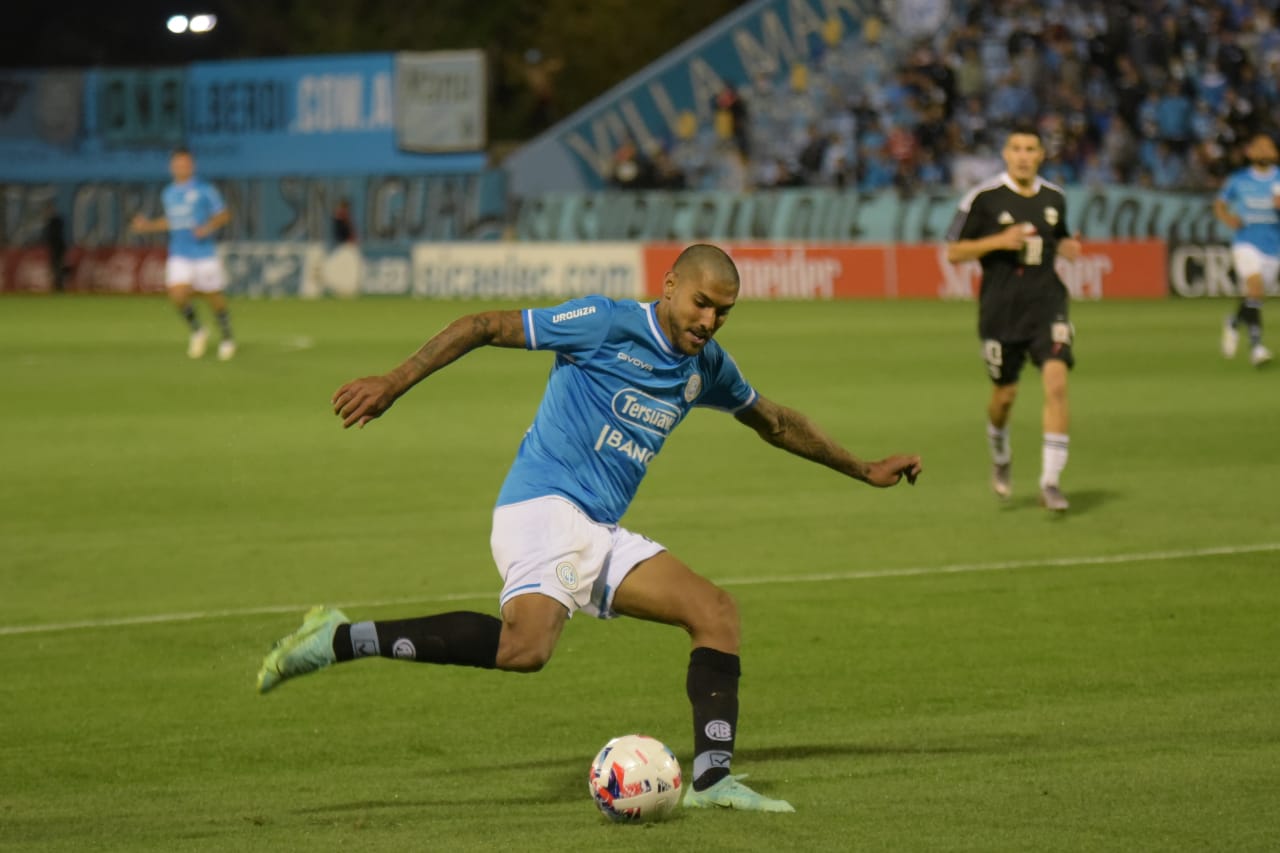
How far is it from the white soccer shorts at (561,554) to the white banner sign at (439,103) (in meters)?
38.5

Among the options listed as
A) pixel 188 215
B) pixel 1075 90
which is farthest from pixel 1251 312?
pixel 1075 90

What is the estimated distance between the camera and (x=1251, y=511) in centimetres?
1249

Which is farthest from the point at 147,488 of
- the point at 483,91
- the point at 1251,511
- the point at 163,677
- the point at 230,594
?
the point at 483,91

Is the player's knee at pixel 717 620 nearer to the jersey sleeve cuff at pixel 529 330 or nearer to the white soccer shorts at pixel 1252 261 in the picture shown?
the jersey sleeve cuff at pixel 529 330

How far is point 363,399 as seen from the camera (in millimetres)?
5711

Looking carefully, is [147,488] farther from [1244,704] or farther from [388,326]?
[388,326]

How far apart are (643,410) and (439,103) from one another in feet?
129

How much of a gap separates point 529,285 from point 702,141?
7509 mm

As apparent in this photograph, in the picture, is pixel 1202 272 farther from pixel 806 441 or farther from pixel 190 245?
pixel 806 441

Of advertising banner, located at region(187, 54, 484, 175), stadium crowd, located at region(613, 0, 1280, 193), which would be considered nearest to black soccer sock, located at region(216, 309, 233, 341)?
stadium crowd, located at region(613, 0, 1280, 193)

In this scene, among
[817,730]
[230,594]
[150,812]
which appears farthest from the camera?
[230,594]

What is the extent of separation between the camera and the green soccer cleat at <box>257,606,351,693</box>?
20.1ft

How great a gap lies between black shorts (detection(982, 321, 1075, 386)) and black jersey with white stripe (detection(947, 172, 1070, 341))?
0.07 metres

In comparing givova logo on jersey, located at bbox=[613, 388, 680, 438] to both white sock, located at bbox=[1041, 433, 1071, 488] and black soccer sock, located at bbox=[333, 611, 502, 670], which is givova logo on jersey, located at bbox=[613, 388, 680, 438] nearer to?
black soccer sock, located at bbox=[333, 611, 502, 670]
